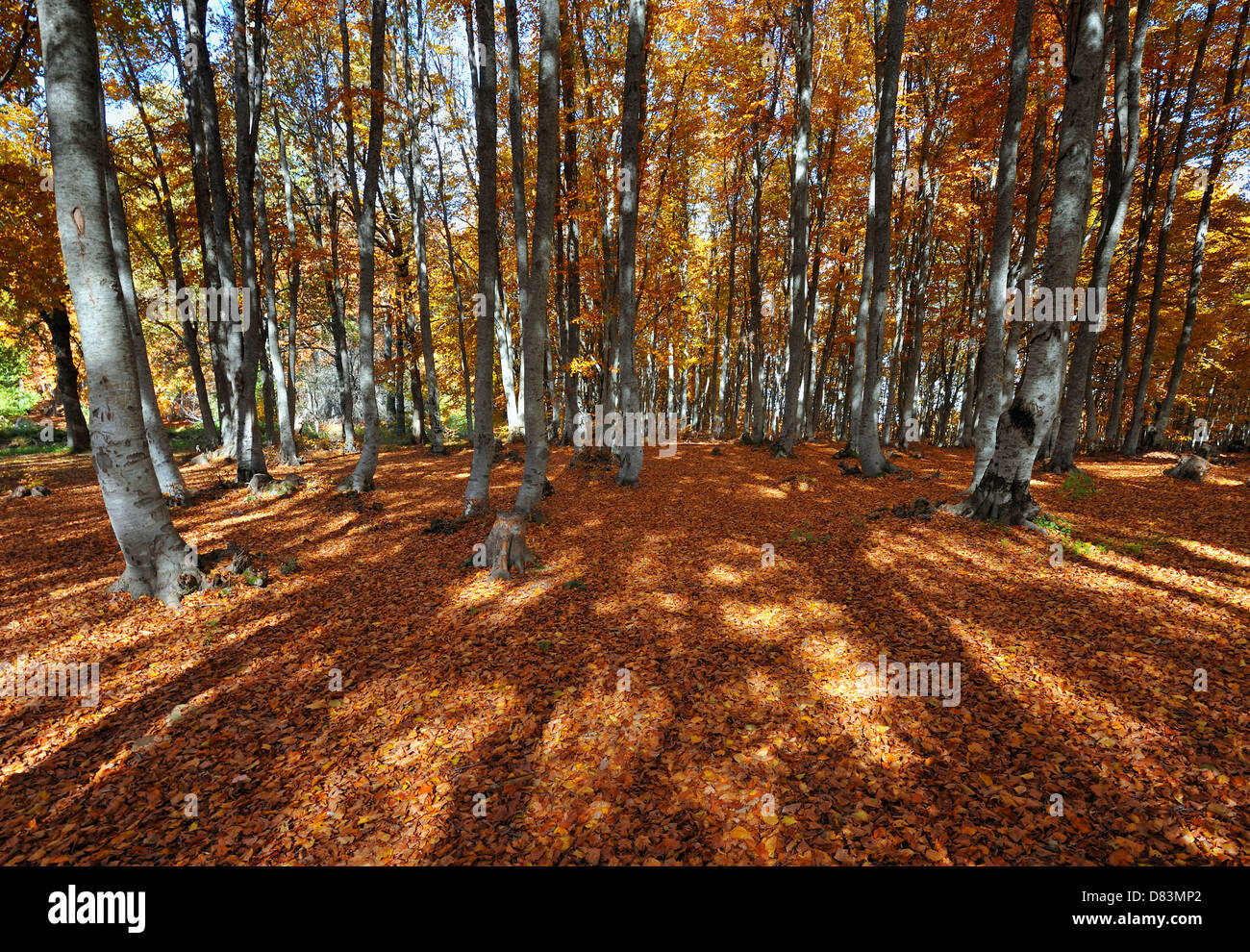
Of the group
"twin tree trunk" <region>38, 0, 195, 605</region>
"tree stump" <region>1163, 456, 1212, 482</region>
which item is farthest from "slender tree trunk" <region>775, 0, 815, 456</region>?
"twin tree trunk" <region>38, 0, 195, 605</region>

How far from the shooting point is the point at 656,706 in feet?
13.5

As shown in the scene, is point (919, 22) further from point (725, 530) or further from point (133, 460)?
point (133, 460)

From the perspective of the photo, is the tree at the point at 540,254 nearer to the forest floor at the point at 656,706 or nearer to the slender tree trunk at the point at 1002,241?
the forest floor at the point at 656,706

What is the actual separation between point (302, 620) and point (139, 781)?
250cm

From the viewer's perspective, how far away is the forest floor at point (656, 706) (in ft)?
9.54

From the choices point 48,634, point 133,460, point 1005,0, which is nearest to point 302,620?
point 48,634

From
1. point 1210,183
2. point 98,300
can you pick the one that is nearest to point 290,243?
point 98,300

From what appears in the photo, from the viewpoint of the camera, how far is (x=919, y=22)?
14.1 m

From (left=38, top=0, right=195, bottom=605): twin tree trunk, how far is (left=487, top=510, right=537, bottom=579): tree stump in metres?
3.78

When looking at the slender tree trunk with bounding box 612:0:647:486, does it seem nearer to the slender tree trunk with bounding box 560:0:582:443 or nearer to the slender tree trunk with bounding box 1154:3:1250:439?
the slender tree trunk with bounding box 560:0:582:443

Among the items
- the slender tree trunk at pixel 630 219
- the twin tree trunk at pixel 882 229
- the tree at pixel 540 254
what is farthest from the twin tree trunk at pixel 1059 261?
the tree at pixel 540 254

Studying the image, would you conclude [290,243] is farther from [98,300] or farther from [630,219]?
[98,300]

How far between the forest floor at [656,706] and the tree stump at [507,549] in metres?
0.31

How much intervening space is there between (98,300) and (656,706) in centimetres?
739
